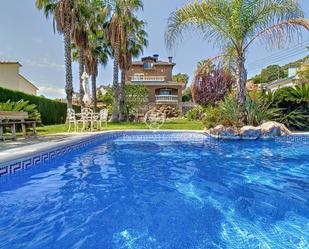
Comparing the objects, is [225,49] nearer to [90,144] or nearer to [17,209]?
[90,144]

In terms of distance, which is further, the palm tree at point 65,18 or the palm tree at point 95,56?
the palm tree at point 95,56

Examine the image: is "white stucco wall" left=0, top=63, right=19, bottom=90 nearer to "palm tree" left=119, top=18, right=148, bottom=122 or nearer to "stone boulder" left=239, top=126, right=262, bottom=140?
"palm tree" left=119, top=18, right=148, bottom=122

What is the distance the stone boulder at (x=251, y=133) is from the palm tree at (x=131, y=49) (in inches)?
439

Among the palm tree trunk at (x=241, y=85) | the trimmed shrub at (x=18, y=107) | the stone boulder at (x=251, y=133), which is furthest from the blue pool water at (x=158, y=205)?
the palm tree trunk at (x=241, y=85)

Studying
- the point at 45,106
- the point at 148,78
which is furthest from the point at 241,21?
the point at 148,78

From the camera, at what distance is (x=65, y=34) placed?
16641mm

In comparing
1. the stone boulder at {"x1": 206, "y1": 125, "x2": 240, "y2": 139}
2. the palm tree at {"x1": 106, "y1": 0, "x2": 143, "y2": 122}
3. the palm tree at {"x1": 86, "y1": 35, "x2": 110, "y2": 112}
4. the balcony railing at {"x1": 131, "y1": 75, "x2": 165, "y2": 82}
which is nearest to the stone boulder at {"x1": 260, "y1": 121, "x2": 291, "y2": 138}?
the stone boulder at {"x1": 206, "y1": 125, "x2": 240, "y2": 139}

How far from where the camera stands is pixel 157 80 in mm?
36688

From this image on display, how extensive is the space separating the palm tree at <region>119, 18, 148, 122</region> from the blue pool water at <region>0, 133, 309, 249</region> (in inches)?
551

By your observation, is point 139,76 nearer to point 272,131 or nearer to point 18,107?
point 18,107

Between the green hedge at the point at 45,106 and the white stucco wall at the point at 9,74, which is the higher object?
the white stucco wall at the point at 9,74

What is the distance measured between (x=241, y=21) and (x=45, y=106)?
1572 centimetres

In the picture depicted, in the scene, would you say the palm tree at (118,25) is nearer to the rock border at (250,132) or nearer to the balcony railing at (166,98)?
the rock border at (250,132)

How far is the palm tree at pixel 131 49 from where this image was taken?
20.0 m
